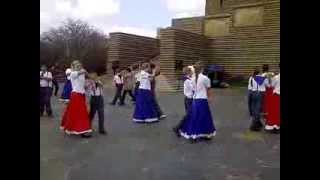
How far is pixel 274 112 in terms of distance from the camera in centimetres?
1052

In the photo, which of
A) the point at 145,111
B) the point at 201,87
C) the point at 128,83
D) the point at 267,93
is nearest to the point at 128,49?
the point at 128,83

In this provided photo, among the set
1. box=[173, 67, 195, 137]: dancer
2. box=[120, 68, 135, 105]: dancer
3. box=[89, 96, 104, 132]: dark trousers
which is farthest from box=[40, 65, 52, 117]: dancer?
box=[173, 67, 195, 137]: dancer

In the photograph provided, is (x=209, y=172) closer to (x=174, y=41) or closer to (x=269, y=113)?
(x=269, y=113)

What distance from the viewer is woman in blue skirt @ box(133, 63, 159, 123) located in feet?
38.7

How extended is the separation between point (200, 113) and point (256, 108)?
6.84ft

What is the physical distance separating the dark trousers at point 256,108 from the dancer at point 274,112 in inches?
8.7

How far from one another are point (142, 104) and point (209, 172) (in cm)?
563

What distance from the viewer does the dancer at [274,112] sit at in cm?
1030

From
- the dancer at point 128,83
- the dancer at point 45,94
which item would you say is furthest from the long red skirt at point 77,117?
the dancer at point 128,83

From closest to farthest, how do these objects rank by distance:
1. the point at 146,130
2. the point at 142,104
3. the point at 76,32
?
the point at 146,130 < the point at 142,104 < the point at 76,32

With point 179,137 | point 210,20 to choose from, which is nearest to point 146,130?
point 179,137

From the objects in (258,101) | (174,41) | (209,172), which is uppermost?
(174,41)

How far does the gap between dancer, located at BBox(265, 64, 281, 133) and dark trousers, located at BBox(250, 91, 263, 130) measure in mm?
220

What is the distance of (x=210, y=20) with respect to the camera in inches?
1000
